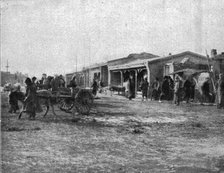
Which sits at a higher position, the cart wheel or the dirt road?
the cart wheel

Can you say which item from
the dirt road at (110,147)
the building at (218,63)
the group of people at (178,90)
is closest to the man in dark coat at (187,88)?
the group of people at (178,90)

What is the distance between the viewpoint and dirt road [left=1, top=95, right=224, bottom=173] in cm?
440

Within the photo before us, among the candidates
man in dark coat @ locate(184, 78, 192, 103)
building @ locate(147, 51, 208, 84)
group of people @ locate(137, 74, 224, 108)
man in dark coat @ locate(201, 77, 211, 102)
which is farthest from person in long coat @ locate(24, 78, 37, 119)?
building @ locate(147, 51, 208, 84)

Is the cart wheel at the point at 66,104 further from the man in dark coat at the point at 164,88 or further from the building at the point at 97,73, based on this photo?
the building at the point at 97,73

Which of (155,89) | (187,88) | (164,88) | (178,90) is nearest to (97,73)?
(155,89)

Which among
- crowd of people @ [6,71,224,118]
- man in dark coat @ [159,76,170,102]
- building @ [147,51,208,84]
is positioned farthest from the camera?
building @ [147,51,208,84]

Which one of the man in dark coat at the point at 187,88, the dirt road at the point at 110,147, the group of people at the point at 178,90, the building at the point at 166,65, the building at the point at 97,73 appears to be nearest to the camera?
the dirt road at the point at 110,147

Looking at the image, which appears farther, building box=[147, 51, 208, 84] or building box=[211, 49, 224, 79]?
building box=[147, 51, 208, 84]

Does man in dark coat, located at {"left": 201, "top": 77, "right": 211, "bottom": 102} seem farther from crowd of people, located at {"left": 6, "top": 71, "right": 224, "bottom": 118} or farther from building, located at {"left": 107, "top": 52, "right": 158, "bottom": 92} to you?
building, located at {"left": 107, "top": 52, "right": 158, "bottom": 92}

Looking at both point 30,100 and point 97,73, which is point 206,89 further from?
point 97,73

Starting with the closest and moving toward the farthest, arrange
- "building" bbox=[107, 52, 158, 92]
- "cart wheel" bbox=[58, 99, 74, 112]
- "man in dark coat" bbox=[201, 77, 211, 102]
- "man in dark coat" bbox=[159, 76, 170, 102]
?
"cart wheel" bbox=[58, 99, 74, 112]
"man in dark coat" bbox=[201, 77, 211, 102]
"man in dark coat" bbox=[159, 76, 170, 102]
"building" bbox=[107, 52, 158, 92]

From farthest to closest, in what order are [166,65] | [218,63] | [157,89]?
[166,65], [157,89], [218,63]

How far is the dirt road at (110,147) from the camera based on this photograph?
440cm

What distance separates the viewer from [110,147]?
5.66m
